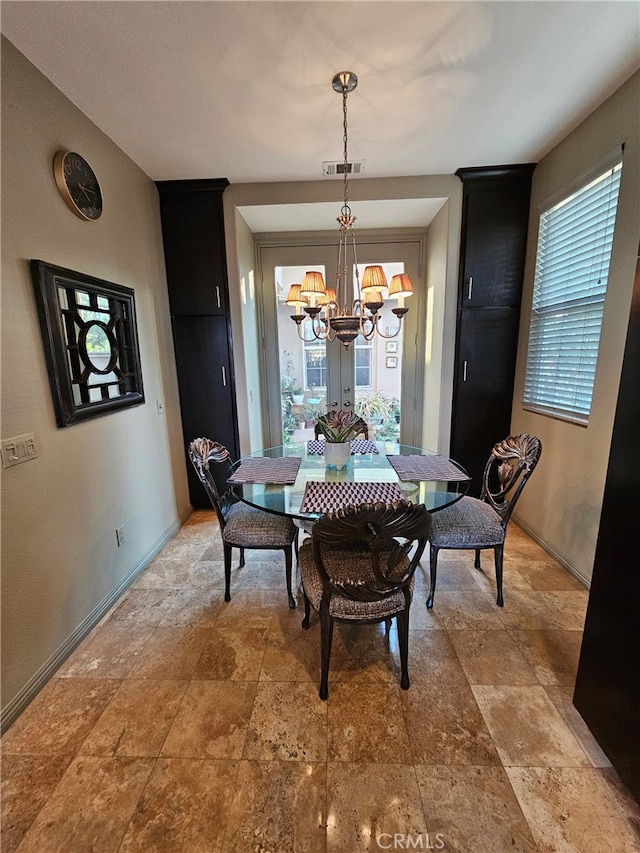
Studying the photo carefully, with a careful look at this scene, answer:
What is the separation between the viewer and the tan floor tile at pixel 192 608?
1.93m

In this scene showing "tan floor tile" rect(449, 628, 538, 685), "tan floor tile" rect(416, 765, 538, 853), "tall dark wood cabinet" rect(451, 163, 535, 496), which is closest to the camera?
"tan floor tile" rect(416, 765, 538, 853)

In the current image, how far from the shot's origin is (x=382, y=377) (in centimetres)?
363

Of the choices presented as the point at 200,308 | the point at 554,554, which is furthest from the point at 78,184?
the point at 554,554

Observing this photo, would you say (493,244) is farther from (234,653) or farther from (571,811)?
(234,653)

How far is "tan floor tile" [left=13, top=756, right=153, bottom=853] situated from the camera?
1056mm

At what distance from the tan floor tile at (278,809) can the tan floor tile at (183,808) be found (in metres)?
0.04

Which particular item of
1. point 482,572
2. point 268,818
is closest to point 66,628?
point 268,818

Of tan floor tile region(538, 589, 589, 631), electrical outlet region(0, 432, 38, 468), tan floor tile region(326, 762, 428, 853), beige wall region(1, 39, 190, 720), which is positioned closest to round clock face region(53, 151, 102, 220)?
beige wall region(1, 39, 190, 720)

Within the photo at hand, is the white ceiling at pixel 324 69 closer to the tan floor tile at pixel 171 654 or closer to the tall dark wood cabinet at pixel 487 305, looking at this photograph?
the tall dark wood cabinet at pixel 487 305

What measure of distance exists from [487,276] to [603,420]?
58.6 inches

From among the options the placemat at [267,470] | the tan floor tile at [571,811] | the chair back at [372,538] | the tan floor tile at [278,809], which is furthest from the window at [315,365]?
the tan floor tile at [571,811]

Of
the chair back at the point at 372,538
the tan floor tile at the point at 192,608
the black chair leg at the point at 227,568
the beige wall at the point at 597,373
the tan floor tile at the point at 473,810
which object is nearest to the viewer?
the tan floor tile at the point at 473,810

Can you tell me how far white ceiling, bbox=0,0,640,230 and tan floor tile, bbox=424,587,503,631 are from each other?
281 centimetres

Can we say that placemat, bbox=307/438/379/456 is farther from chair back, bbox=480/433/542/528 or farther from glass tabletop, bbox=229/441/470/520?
chair back, bbox=480/433/542/528
